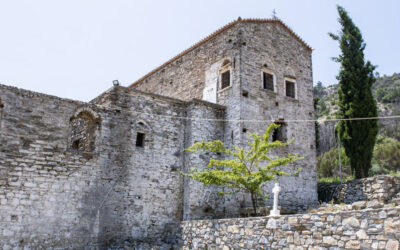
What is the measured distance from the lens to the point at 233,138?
1439 cm

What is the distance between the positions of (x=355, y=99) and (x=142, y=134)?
384 inches

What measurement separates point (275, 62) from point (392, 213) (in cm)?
1087

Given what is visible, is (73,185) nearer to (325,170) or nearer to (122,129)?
(122,129)

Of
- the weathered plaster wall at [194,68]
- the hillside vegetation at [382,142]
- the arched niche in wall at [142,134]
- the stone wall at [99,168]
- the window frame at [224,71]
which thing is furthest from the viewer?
the hillside vegetation at [382,142]

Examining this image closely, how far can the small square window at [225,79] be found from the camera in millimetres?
15386

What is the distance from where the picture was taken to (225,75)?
615 inches

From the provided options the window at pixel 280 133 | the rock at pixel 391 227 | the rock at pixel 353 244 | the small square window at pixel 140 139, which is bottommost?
the rock at pixel 353 244

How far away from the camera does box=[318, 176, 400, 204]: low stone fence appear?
43.7 ft

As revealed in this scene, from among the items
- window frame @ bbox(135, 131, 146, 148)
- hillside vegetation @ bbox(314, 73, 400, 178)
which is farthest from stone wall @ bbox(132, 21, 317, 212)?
hillside vegetation @ bbox(314, 73, 400, 178)

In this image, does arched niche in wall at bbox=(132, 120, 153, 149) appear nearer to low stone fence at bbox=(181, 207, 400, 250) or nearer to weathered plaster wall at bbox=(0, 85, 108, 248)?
weathered plaster wall at bbox=(0, 85, 108, 248)

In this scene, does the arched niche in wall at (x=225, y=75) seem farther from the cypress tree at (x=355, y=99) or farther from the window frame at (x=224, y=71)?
the cypress tree at (x=355, y=99)

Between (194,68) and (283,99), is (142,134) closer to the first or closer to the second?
(194,68)

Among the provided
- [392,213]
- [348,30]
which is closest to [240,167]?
[392,213]

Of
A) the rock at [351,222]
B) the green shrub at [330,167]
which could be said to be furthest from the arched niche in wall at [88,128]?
the green shrub at [330,167]
